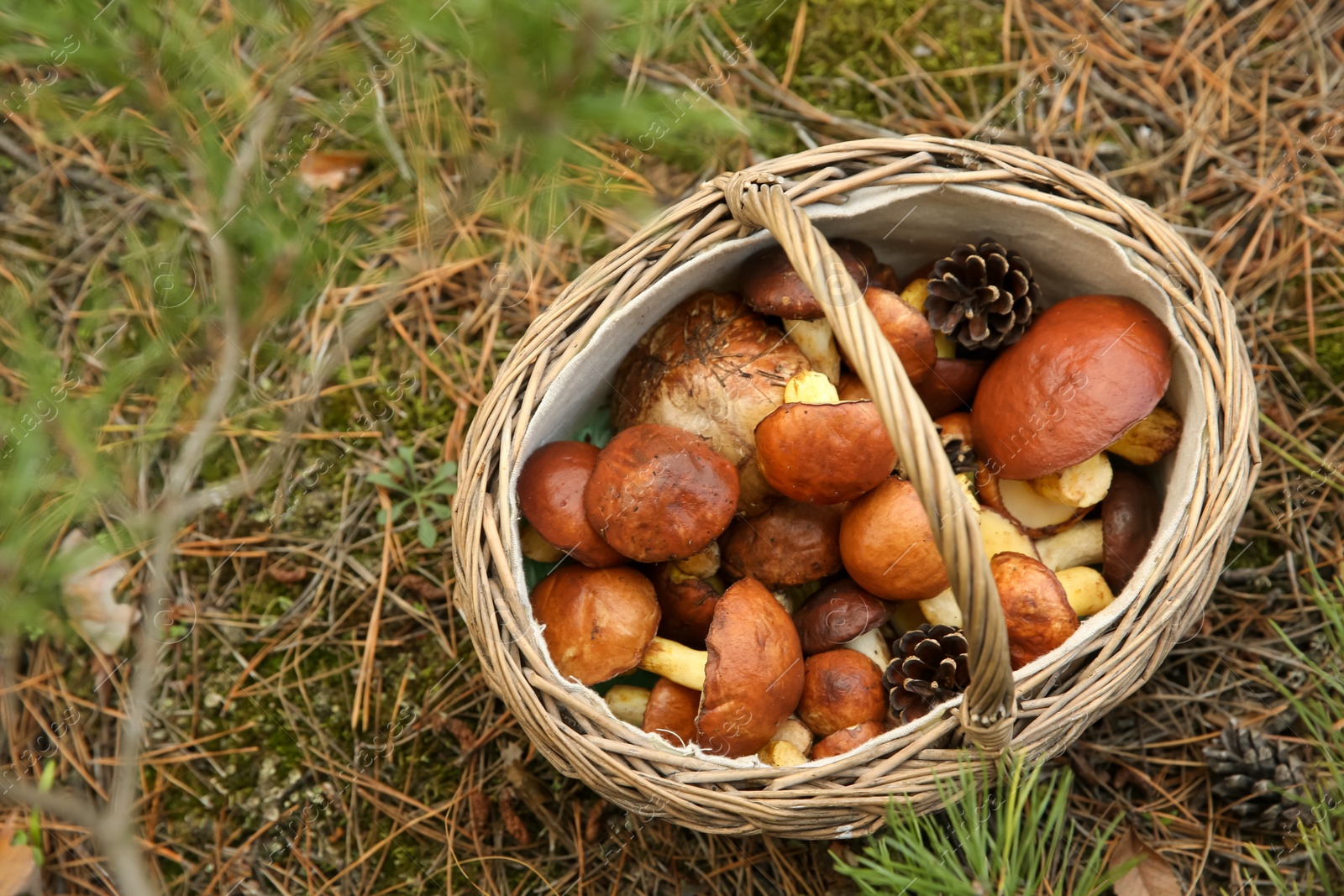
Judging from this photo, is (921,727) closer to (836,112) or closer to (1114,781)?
(1114,781)

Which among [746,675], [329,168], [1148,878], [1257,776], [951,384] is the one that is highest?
[329,168]

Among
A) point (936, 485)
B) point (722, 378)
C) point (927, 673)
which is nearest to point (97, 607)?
point (722, 378)

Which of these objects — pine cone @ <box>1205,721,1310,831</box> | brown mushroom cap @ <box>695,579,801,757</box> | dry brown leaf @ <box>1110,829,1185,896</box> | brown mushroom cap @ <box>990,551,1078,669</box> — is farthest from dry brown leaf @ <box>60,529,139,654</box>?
pine cone @ <box>1205,721,1310,831</box>

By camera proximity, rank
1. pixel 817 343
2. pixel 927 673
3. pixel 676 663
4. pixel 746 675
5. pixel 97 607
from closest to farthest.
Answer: pixel 746 675 < pixel 927 673 < pixel 676 663 < pixel 817 343 < pixel 97 607

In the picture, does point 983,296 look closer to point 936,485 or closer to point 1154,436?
point 1154,436

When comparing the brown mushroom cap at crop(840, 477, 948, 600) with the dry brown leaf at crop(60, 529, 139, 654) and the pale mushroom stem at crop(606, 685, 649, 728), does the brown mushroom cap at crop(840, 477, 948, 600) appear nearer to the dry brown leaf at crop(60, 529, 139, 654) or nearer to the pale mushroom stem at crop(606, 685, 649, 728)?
the pale mushroom stem at crop(606, 685, 649, 728)
